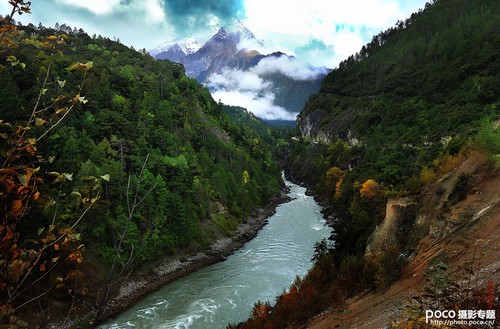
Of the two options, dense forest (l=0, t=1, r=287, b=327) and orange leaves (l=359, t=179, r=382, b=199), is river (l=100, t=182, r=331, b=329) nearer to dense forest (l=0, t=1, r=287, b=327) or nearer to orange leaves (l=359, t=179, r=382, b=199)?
dense forest (l=0, t=1, r=287, b=327)

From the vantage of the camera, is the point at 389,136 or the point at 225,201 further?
the point at 389,136

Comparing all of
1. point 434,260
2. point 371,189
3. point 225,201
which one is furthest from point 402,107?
point 434,260

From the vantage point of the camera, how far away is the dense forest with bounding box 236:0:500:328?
2116 centimetres

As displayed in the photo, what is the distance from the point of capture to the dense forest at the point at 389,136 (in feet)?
69.4

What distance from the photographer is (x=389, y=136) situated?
8169 cm

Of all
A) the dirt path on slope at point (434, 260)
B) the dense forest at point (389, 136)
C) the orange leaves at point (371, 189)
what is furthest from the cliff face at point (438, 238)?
the orange leaves at point (371, 189)

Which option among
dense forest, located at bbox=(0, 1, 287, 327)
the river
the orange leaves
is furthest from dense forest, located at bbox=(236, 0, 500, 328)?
dense forest, located at bbox=(0, 1, 287, 327)

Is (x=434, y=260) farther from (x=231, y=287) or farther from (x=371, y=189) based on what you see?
(x=371, y=189)

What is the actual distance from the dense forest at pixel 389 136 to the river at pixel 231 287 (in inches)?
167

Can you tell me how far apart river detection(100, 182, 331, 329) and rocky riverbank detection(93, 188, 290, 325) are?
803mm

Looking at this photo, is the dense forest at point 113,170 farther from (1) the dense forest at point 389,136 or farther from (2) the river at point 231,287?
(1) the dense forest at point 389,136

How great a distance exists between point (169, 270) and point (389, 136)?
63.5 metres

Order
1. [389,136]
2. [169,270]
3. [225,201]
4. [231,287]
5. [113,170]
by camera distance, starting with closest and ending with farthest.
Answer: [231,287] < [113,170] < [169,270] < [225,201] < [389,136]

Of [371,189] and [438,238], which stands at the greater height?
[371,189]
